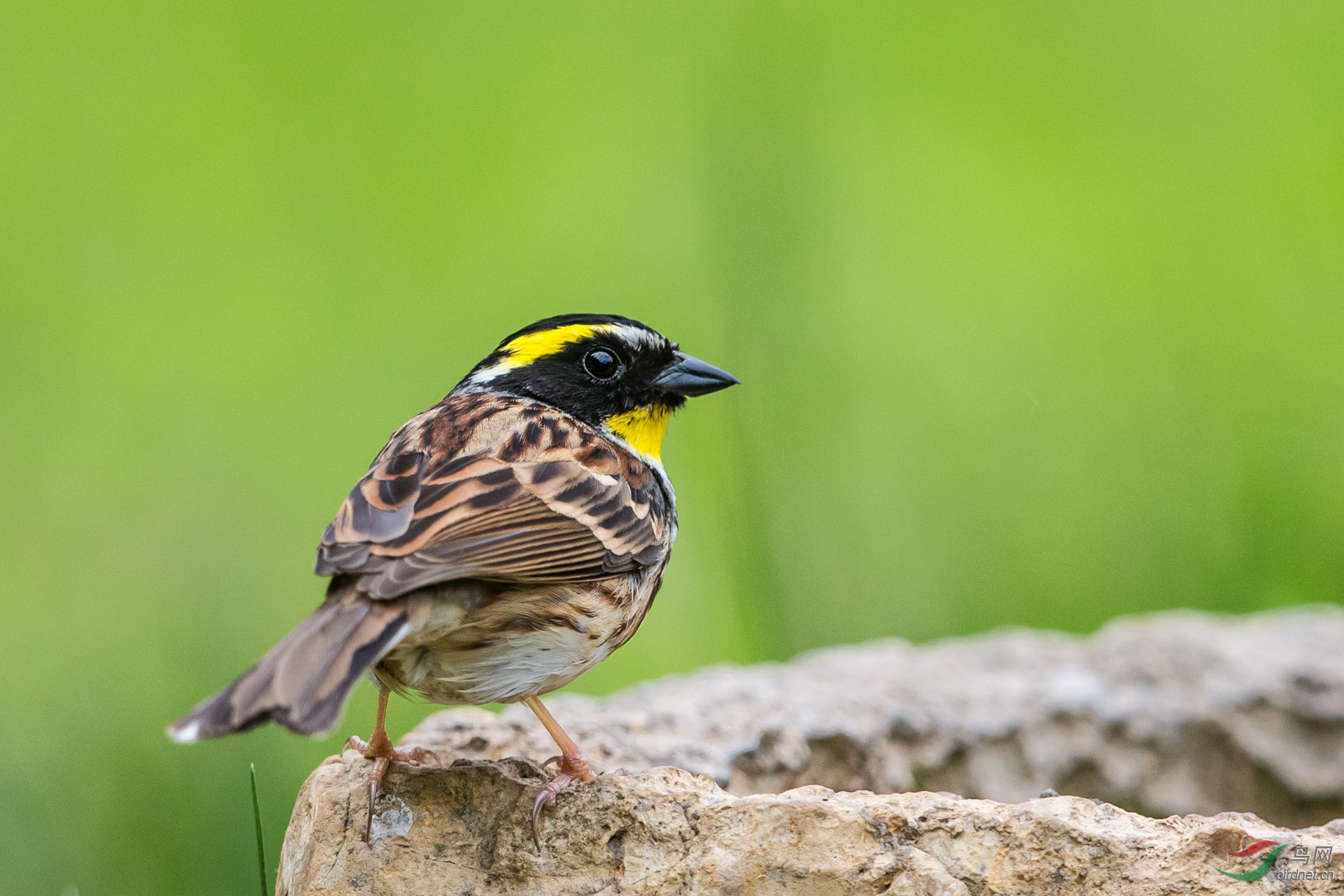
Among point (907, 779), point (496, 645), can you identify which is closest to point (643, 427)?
point (496, 645)

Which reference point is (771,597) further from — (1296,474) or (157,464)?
(157,464)

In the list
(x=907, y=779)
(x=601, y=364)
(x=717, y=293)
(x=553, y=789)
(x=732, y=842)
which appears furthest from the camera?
(x=717, y=293)

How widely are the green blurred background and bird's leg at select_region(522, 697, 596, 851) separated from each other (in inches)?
80.0

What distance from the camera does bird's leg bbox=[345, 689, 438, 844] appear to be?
11.2 feet

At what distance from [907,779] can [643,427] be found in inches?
53.4

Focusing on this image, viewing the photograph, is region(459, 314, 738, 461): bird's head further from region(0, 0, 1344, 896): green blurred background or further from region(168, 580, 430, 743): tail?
region(0, 0, 1344, 896): green blurred background

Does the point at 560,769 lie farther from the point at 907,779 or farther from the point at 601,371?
the point at 907,779

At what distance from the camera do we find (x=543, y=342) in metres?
4.44

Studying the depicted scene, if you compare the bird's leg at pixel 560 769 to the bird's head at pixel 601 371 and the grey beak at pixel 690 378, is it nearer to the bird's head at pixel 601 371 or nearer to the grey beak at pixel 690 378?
the bird's head at pixel 601 371

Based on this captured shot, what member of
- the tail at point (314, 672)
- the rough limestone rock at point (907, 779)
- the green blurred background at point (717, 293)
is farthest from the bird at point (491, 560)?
the green blurred background at point (717, 293)

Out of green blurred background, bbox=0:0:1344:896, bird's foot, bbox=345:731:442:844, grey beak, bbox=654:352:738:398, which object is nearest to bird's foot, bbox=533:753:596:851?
bird's foot, bbox=345:731:442:844

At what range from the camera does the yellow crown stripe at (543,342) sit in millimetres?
4406

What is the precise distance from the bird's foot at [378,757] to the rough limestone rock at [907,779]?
21mm

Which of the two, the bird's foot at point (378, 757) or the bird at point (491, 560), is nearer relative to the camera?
the bird at point (491, 560)
